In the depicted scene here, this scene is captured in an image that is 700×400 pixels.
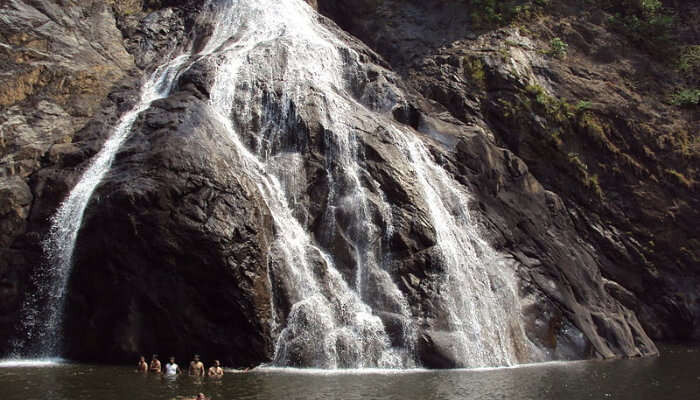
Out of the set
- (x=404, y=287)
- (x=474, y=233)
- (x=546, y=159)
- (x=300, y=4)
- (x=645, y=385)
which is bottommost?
(x=645, y=385)

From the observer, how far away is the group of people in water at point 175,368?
734 inches

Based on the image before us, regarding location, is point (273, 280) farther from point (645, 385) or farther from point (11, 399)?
point (645, 385)

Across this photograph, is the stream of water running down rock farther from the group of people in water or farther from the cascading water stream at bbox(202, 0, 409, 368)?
the group of people in water

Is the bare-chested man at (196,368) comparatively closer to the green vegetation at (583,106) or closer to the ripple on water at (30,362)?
the ripple on water at (30,362)

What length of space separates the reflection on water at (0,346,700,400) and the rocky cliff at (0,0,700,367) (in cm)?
205

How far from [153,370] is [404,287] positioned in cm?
979

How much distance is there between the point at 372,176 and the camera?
89.3 ft

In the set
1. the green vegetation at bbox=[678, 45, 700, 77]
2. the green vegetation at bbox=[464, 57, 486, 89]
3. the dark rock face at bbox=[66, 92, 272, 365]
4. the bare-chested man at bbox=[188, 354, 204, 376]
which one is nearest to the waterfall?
the dark rock face at bbox=[66, 92, 272, 365]

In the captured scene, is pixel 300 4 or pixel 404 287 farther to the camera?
pixel 300 4

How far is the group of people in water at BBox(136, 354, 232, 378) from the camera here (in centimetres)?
1864

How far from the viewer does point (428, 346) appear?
2261 cm

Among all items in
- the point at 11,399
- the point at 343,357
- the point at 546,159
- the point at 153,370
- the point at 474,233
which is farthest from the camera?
the point at 546,159

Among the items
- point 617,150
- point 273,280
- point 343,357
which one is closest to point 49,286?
point 273,280

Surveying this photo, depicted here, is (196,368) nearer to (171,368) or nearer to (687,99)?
(171,368)
